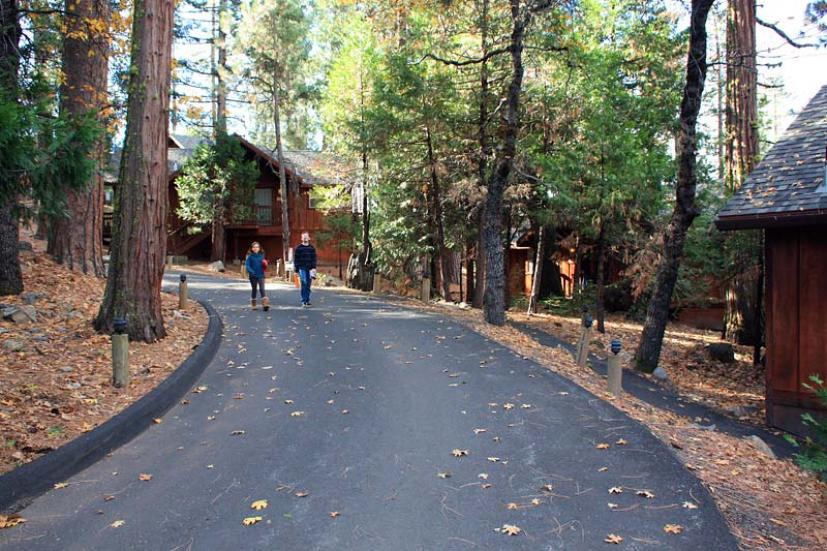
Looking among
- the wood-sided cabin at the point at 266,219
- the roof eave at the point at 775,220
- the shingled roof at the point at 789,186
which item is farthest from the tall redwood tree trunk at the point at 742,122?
the wood-sided cabin at the point at 266,219

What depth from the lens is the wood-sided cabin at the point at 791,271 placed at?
10.2m

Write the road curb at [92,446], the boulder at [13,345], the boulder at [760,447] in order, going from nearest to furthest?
the road curb at [92,446] → the boulder at [760,447] → the boulder at [13,345]

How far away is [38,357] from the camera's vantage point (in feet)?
29.0

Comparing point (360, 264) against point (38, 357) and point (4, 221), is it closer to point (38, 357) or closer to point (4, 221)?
point (4, 221)

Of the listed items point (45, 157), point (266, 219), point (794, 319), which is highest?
point (266, 219)

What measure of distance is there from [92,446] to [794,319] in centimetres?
1035

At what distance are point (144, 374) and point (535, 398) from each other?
17.4ft

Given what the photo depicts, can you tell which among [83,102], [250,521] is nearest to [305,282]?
[83,102]

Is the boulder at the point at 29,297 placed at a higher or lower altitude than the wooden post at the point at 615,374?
higher

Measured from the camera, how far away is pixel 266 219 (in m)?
38.8

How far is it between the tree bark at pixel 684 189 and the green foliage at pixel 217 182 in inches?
995

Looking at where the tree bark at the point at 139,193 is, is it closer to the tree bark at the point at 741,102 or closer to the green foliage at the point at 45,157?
the green foliage at the point at 45,157

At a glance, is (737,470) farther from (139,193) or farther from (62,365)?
(139,193)

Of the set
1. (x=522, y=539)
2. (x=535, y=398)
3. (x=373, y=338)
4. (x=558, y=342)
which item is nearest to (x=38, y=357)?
(x=373, y=338)
